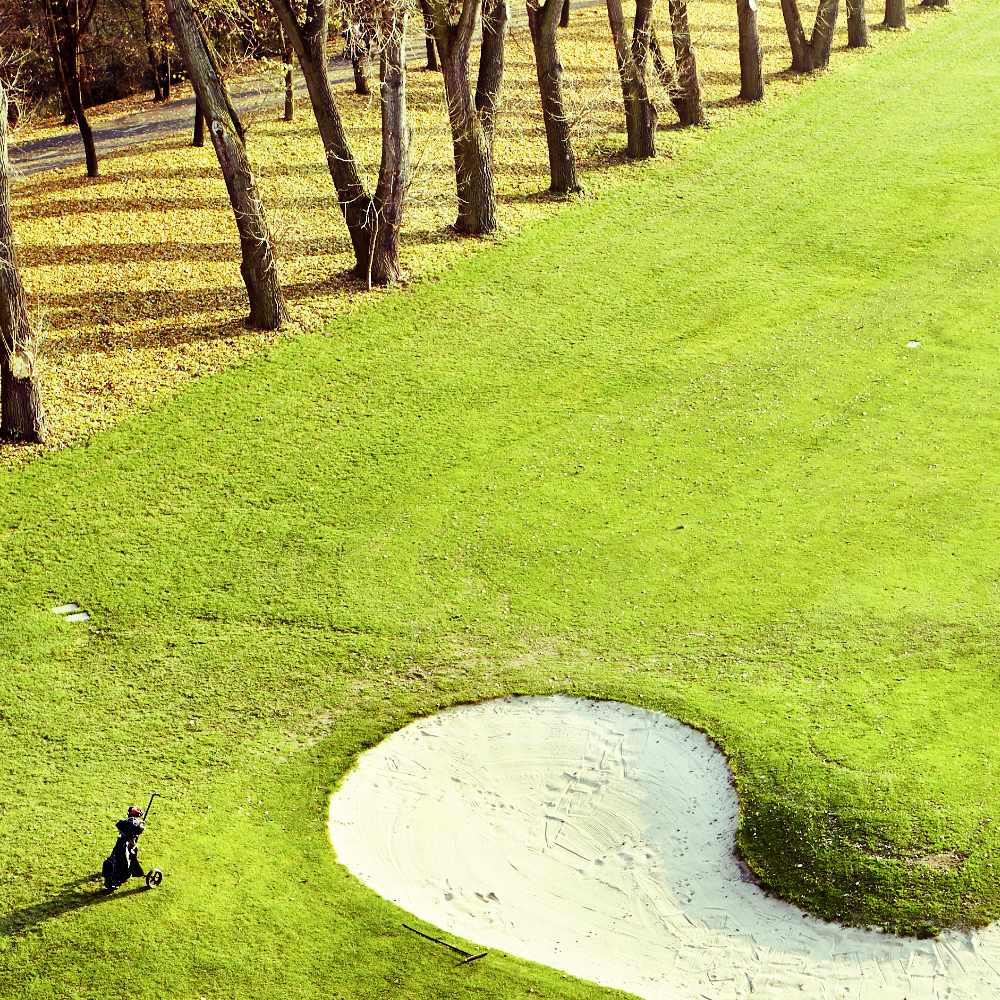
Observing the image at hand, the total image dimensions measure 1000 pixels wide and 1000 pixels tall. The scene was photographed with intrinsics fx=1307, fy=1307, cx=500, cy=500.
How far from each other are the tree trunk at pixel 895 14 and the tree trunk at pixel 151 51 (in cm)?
2834

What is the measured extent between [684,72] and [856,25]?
12.4 metres

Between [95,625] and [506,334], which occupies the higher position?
[506,334]

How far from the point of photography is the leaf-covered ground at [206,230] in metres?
29.1

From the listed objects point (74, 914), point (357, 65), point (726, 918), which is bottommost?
point (726, 918)

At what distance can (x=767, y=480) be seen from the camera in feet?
84.9

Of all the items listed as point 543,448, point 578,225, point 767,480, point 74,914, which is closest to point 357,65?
point 578,225

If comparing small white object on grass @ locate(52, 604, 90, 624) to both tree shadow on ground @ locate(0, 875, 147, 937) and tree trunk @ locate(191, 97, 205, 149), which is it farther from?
tree trunk @ locate(191, 97, 205, 149)

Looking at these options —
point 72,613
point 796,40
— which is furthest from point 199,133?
point 796,40

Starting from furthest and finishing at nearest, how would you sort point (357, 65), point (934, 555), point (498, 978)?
point (357, 65) → point (934, 555) → point (498, 978)

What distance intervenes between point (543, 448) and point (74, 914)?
1378 centimetres

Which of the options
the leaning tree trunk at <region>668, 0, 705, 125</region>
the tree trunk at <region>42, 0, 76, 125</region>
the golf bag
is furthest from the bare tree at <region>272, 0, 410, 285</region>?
the golf bag

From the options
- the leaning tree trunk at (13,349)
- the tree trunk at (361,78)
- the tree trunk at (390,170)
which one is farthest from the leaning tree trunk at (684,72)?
the leaning tree trunk at (13,349)

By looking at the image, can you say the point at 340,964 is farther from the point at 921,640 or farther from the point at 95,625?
the point at 921,640

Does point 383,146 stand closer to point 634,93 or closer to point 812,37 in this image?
point 634,93
